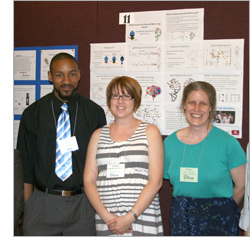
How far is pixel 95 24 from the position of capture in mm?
2977

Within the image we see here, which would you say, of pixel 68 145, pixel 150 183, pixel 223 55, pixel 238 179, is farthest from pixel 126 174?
pixel 223 55

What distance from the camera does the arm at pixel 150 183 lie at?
1.85 meters

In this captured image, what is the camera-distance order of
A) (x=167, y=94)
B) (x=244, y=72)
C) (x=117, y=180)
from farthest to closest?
(x=167, y=94), (x=244, y=72), (x=117, y=180)

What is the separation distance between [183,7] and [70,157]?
6.32 ft

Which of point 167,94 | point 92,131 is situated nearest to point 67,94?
point 92,131

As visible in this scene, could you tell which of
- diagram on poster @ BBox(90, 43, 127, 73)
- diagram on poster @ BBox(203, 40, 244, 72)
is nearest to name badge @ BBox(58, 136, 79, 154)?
diagram on poster @ BBox(90, 43, 127, 73)

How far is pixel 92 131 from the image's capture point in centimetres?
234

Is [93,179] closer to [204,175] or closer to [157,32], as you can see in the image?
[204,175]

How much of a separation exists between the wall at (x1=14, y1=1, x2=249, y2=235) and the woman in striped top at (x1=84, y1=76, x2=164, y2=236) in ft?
3.26

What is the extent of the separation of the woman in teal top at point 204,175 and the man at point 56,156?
77cm

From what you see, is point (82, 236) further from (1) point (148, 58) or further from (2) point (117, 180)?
(1) point (148, 58)

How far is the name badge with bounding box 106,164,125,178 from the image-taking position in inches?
75.8

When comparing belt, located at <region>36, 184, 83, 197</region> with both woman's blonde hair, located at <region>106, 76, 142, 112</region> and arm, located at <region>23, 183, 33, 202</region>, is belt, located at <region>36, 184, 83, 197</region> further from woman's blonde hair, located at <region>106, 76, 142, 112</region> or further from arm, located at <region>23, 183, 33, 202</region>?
woman's blonde hair, located at <region>106, 76, 142, 112</region>

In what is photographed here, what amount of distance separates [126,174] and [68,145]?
24.7 inches
